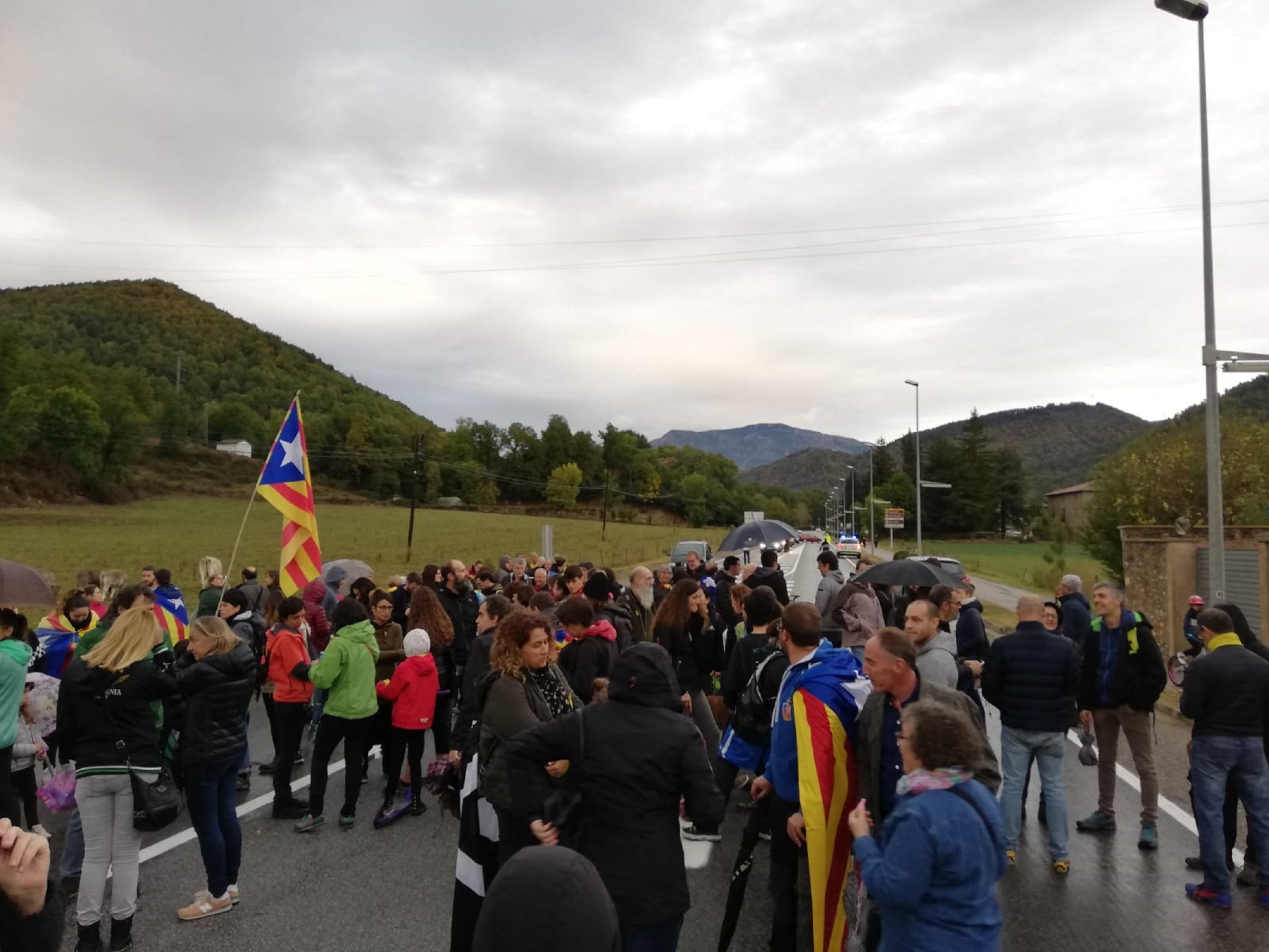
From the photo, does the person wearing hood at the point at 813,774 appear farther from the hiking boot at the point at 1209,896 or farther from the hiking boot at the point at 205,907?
the hiking boot at the point at 205,907

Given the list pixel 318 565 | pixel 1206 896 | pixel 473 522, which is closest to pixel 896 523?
pixel 473 522

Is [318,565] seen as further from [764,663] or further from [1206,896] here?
[1206,896]

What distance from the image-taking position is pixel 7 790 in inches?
229

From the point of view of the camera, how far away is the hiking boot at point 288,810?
23.5 feet

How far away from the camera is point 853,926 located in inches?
152

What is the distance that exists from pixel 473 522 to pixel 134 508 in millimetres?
25375

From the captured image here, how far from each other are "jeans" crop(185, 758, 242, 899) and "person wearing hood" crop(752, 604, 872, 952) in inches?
123

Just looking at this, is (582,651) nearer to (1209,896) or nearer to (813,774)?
(813,774)

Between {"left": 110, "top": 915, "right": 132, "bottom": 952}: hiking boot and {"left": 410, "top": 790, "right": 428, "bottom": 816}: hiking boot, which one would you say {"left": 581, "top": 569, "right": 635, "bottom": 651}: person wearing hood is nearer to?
{"left": 410, "top": 790, "right": 428, "bottom": 816}: hiking boot

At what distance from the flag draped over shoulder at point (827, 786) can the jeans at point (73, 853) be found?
14.4ft

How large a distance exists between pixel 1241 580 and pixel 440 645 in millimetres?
14402

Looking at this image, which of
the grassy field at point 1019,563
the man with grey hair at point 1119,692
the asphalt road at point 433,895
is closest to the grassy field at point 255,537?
the grassy field at point 1019,563

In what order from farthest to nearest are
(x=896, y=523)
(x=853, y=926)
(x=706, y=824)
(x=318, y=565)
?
(x=896, y=523) < (x=318, y=565) < (x=853, y=926) < (x=706, y=824)

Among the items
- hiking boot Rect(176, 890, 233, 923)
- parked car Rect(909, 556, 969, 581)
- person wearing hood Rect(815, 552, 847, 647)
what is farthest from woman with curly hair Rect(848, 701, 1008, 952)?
parked car Rect(909, 556, 969, 581)
